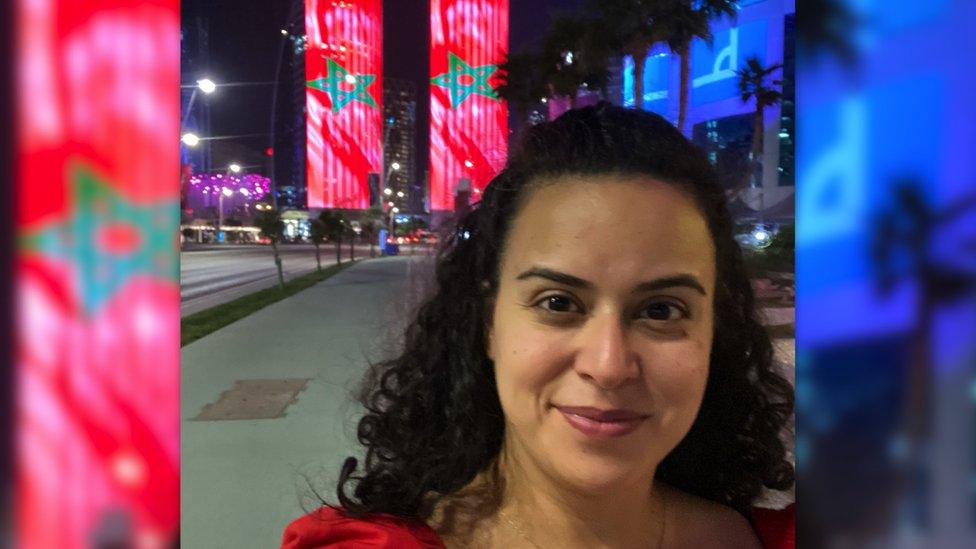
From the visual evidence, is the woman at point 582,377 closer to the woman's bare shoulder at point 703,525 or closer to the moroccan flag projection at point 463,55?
the woman's bare shoulder at point 703,525

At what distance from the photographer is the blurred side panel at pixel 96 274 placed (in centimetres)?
81

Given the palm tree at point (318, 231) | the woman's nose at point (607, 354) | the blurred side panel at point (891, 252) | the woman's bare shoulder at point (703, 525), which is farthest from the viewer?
the palm tree at point (318, 231)

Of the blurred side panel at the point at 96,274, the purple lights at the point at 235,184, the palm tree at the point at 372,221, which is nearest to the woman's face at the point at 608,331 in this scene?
the blurred side panel at the point at 96,274

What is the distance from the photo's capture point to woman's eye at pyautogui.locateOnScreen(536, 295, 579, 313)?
895 mm

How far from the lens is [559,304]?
0.90 m

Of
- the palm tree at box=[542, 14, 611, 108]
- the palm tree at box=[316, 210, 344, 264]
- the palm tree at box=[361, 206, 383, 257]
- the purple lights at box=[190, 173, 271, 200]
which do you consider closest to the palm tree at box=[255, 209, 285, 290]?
the palm tree at box=[316, 210, 344, 264]

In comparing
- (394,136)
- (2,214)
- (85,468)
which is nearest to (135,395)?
(85,468)

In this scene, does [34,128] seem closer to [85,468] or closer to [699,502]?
[85,468]

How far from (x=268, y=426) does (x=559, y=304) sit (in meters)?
3.63

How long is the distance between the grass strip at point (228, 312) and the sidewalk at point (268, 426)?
227 mm

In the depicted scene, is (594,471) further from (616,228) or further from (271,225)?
(271,225)

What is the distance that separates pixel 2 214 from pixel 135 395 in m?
0.28

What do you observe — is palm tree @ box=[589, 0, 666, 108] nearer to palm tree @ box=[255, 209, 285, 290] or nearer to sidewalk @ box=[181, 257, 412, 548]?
sidewalk @ box=[181, 257, 412, 548]

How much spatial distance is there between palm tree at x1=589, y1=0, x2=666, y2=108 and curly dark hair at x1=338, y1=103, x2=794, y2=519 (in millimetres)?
10042
